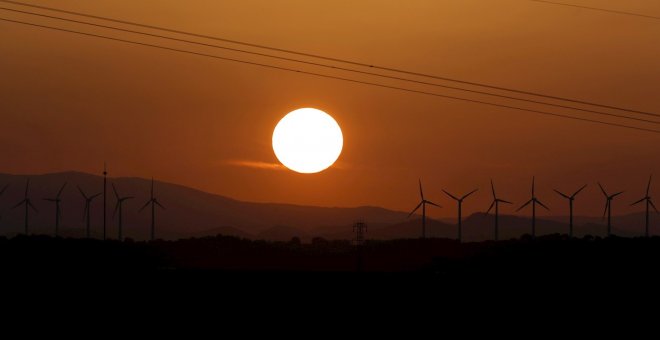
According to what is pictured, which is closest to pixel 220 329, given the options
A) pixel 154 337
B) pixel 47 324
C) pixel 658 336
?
pixel 154 337

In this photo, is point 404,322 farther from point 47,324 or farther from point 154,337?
point 47,324

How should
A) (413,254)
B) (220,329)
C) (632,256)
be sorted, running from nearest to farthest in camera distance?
(220,329)
(632,256)
(413,254)

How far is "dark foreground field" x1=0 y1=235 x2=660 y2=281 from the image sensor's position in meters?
68.4

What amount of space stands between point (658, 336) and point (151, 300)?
22685mm

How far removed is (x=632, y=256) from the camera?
7556 cm

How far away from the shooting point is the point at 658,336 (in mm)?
36312

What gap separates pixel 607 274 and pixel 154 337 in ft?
120

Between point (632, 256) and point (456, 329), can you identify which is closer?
point (456, 329)

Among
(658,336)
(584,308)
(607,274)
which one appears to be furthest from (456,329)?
(607,274)

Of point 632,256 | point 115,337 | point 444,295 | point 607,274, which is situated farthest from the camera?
point 632,256

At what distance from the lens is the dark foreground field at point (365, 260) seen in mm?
68438

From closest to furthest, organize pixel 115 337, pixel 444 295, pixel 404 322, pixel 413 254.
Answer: pixel 115 337 → pixel 404 322 → pixel 444 295 → pixel 413 254

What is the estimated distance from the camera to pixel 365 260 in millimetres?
137500

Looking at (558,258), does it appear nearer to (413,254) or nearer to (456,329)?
(456,329)
